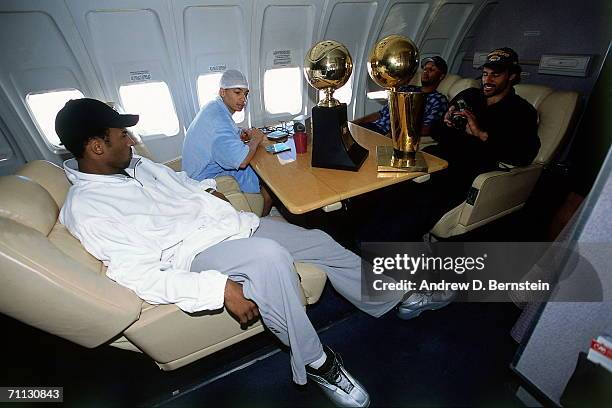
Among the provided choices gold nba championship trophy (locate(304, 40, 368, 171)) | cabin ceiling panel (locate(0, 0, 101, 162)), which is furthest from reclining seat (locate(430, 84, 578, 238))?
cabin ceiling panel (locate(0, 0, 101, 162))

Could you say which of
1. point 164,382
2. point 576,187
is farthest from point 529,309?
point 164,382

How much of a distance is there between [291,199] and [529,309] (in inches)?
62.0

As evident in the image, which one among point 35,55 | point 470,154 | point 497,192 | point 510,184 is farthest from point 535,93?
point 35,55

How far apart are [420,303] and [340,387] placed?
80cm

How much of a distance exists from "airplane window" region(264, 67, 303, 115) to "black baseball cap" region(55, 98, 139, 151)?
270cm

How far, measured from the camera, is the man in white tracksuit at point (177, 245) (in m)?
1.27

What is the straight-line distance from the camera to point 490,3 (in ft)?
14.1

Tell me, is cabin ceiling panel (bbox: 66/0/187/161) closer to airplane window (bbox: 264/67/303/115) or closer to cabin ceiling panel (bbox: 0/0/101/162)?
cabin ceiling panel (bbox: 0/0/101/162)

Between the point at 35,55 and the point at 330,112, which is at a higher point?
the point at 35,55

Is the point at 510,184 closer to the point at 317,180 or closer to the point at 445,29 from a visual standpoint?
the point at 317,180

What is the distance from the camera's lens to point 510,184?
82.6 inches

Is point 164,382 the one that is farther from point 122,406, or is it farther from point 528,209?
point 528,209

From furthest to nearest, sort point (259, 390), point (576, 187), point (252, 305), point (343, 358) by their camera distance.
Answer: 1. point (576, 187)
2. point (343, 358)
3. point (259, 390)
4. point (252, 305)

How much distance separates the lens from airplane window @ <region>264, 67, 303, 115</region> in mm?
3863
